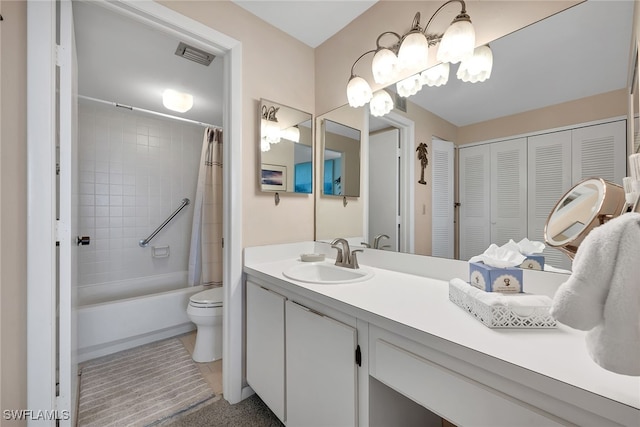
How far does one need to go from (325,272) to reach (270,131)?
97cm

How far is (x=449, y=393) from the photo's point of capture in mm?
675

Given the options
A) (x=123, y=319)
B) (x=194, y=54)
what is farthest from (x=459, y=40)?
(x=123, y=319)

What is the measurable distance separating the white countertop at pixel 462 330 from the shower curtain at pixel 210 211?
4.79 ft

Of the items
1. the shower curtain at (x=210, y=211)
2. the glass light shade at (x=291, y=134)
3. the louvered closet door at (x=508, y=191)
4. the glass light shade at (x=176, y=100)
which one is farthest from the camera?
the shower curtain at (x=210, y=211)

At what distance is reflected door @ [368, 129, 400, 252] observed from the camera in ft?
4.90

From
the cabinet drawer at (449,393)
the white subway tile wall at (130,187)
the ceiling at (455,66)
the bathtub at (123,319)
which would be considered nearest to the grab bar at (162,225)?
the white subway tile wall at (130,187)

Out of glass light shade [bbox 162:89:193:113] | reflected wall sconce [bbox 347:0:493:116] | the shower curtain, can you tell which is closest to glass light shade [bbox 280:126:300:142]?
reflected wall sconce [bbox 347:0:493:116]

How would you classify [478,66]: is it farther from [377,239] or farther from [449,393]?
[449,393]

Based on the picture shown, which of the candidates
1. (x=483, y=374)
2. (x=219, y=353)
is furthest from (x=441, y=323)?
(x=219, y=353)

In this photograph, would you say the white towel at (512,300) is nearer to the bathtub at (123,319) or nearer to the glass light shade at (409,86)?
the glass light shade at (409,86)

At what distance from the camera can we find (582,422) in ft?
1.65

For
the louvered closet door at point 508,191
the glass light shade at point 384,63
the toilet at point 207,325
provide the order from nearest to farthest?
1. the louvered closet door at point 508,191
2. the glass light shade at point 384,63
3. the toilet at point 207,325

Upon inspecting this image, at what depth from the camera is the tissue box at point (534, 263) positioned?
3.24 ft

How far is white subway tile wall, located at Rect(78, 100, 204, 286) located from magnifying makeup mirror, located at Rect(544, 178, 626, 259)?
3397mm
